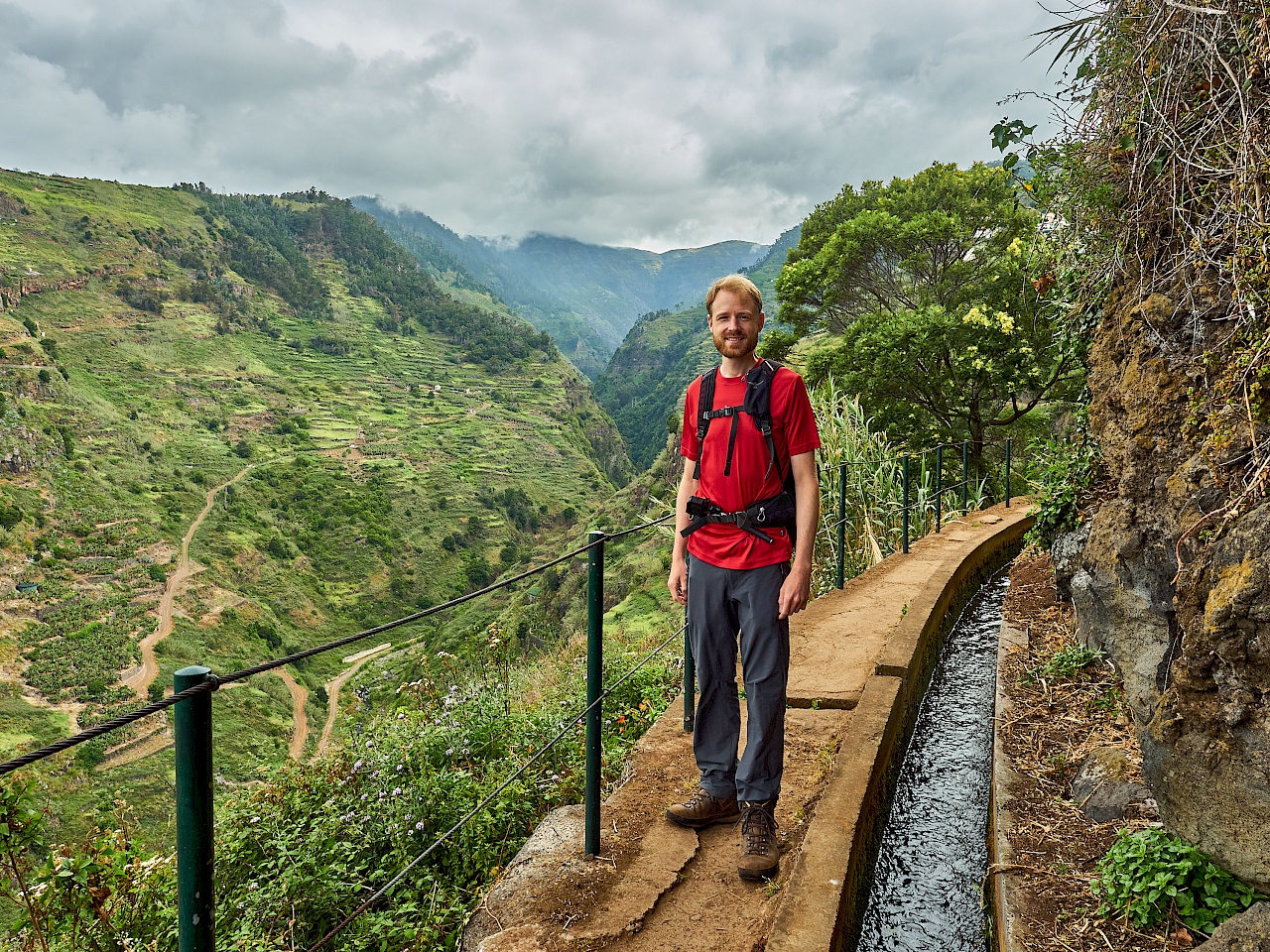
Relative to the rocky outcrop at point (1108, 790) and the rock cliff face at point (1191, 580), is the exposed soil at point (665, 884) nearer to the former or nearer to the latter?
the rocky outcrop at point (1108, 790)

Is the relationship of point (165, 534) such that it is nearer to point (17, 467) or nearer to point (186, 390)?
point (17, 467)

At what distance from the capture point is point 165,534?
62.9m

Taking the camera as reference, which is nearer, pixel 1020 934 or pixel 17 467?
pixel 1020 934

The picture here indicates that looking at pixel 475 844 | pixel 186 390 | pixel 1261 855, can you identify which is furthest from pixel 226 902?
pixel 186 390

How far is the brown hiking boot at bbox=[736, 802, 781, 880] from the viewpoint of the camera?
2.47 metres

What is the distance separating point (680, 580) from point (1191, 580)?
59.9 inches

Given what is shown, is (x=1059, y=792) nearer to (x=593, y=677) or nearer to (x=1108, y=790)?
(x=1108, y=790)

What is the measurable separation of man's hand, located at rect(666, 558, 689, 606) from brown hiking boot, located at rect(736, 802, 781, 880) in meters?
0.72

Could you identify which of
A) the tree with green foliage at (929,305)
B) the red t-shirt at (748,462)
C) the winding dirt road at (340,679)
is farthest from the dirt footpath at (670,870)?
the winding dirt road at (340,679)

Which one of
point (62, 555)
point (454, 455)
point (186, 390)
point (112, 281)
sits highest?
point (112, 281)

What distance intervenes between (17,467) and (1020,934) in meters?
76.7

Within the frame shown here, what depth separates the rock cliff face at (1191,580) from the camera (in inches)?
74.9

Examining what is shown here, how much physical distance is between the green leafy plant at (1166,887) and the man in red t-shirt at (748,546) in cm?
97

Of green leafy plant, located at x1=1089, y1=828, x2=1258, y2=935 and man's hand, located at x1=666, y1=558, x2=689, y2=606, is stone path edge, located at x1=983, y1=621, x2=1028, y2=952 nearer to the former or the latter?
green leafy plant, located at x1=1089, y1=828, x2=1258, y2=935
